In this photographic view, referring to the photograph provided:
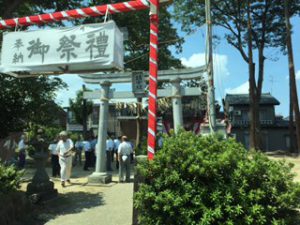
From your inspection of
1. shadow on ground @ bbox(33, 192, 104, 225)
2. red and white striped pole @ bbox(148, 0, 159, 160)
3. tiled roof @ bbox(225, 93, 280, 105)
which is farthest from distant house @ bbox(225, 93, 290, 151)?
red and white striped pole @ bbox(148, 0, 159, 160)

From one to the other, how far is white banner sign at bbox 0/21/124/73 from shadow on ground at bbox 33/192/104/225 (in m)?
3.34

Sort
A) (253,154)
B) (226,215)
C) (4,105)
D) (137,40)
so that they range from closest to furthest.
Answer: (226,215) < (253,154) < (4,105) < (137,40)

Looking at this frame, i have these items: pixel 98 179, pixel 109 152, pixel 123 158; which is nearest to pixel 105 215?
pixel 98 179

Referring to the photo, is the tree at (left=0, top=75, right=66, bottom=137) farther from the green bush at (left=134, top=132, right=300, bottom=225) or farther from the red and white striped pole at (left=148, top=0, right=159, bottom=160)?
the green bush at (left=134, top=132, right=300, bottom=225)

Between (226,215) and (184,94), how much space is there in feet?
33.2

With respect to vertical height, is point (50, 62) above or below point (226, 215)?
above

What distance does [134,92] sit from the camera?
1401 centimetres

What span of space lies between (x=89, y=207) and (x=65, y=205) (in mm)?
789

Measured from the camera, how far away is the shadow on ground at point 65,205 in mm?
8543

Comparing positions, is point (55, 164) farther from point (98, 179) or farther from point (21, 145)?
point (21, 145)

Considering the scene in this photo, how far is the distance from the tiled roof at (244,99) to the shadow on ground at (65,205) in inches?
1447

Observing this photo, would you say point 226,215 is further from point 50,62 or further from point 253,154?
point 50,62

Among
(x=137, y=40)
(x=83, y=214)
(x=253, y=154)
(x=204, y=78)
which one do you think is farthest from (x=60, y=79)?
(x=253, y=154)

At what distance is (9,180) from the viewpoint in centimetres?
749
